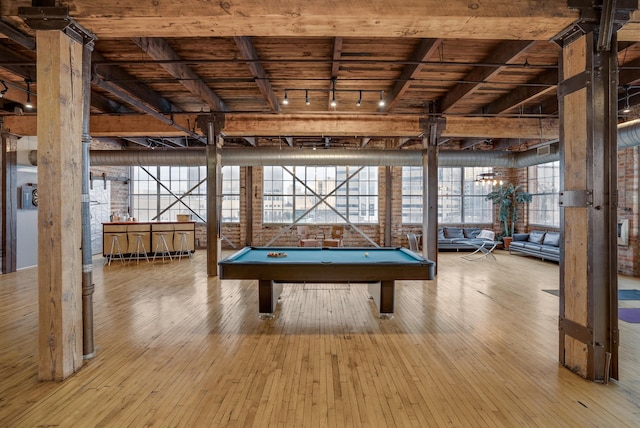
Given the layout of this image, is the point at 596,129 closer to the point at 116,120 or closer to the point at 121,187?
the point at 116,120

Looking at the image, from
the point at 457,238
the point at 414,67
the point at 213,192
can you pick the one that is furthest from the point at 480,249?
the point at 213,192

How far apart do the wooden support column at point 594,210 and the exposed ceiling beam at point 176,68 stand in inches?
169

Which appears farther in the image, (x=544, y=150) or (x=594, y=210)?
(x=544, y=150)

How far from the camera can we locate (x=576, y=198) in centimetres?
285

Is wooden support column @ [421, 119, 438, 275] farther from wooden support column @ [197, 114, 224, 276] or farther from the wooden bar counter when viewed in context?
the wooden bar counter

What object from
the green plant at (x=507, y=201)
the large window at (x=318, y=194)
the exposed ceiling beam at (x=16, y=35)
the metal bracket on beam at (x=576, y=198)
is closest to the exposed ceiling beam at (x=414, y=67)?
the metal bracket on beam at (x=576, y=198)

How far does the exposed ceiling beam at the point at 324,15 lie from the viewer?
271 cm

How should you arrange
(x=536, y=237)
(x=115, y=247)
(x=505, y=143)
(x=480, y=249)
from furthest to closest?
(x=505, y=143) → (x=480, y=249) → (x=536, y=237) → (x=115, y=247)

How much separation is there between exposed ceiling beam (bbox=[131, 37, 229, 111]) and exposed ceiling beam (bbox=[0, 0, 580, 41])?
1.00 meters

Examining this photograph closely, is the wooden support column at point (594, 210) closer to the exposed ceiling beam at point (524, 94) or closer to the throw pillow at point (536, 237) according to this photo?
the exposed ceiling beam at point (524, 94)

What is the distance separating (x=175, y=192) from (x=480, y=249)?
10328 millimetres

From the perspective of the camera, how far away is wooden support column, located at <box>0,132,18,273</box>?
7.19 metres

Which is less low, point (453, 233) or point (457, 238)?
point (453, 233)

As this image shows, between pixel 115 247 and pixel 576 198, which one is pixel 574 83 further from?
pixel 115 247
